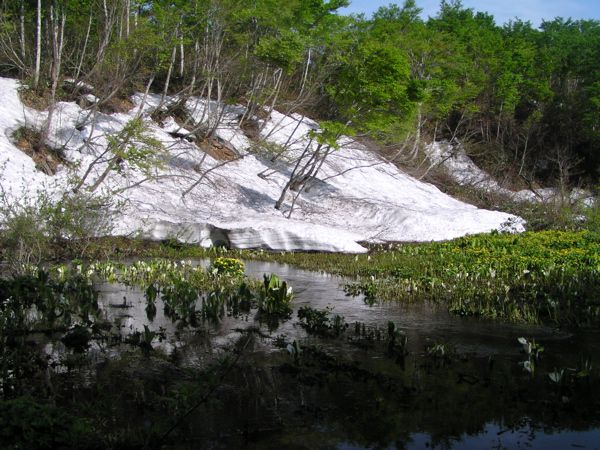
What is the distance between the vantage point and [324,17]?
27188 millimetres

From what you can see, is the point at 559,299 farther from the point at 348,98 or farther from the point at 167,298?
the point at 348,98

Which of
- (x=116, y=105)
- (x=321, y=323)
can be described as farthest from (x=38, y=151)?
(x=321, y=323)

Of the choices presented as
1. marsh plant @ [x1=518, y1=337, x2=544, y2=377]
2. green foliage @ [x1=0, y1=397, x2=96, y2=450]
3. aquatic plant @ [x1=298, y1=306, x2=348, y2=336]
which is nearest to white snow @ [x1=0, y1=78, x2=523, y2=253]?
aquatic plant @ [x1=298, y1=306, x2=348, y2=336]

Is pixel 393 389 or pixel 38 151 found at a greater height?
pixel 38 151

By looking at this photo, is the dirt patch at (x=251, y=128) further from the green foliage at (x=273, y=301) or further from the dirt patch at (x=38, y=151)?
the green foliage at (x=273, y=301)

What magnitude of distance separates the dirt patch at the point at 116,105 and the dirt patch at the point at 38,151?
14.9ft

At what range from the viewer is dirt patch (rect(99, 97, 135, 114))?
2773 cm

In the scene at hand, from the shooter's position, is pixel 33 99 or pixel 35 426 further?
pixel 33 99

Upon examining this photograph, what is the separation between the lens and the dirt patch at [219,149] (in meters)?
28.8

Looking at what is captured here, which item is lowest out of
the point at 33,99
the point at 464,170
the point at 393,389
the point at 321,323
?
the point at 393,389

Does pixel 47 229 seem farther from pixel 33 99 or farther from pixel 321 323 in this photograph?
pixel 33 99

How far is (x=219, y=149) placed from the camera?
29844mm

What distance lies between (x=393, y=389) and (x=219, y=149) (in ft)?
79.6

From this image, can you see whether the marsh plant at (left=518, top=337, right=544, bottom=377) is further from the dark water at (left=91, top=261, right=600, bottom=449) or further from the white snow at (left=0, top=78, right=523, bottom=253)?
the white snow at (left=0, top=78, right=523, bottom=253)
